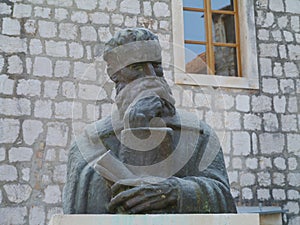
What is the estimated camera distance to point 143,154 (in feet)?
7.20

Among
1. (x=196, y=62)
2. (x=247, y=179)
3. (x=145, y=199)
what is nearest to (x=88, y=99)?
(x=196, y=62)

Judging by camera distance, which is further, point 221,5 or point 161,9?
point 221,5

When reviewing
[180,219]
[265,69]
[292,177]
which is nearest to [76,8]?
[265,69]

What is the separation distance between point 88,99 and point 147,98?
4.50 m

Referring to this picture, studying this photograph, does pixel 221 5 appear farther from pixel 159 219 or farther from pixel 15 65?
pixel 159 219

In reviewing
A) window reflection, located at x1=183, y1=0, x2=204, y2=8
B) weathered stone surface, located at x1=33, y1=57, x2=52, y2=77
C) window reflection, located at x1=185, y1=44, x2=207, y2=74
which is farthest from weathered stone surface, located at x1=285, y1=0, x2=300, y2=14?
weathered stone surface, located at x1=33, y1=57, x2=52, y2=77

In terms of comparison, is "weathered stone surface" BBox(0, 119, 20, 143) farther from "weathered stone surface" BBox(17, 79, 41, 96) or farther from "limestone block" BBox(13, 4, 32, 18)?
"limestone block" BBox(13, 4, 32, 18)

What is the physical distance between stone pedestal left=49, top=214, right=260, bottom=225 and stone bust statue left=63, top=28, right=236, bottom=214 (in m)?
0.08

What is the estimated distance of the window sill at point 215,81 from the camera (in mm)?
7207

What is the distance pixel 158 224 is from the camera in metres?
1.96

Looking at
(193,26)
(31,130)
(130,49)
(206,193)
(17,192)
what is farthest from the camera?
(193,26)

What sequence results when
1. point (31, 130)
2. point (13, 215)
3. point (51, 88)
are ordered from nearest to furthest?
point (13, 215), point (31, 130), point (51, 88)

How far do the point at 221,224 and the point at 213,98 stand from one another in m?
5.71

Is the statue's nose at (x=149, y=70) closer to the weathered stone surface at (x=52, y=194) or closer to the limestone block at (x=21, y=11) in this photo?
the weathered stone surface at (x=52, y=194)
